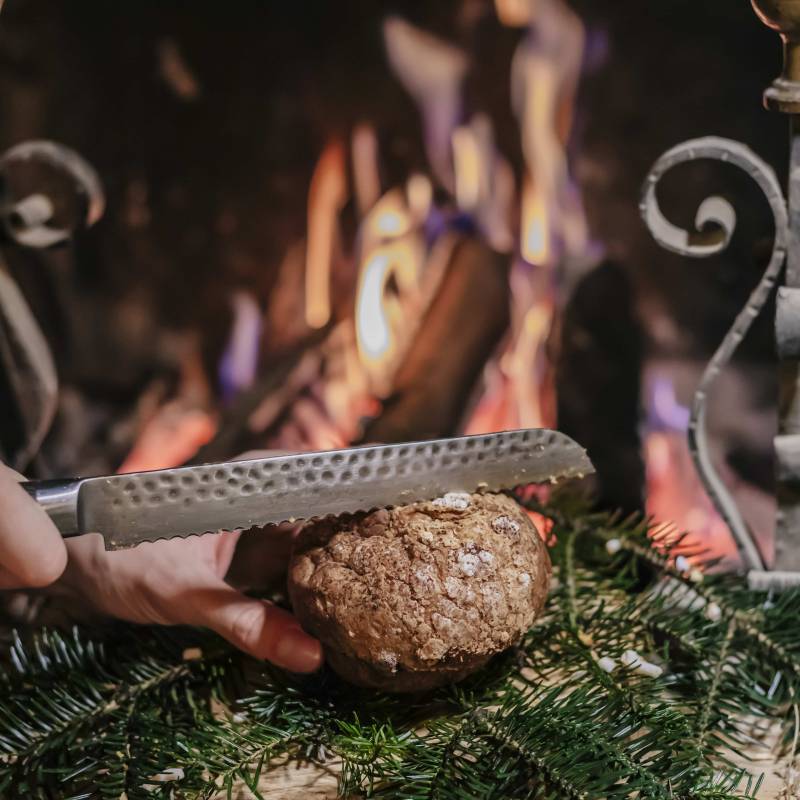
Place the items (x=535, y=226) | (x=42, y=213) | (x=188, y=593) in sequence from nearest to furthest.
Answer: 1. (x=188, y=593)
2. (x=42, y=213)
3. (x=535, y=226)

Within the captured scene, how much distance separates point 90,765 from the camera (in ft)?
Answer: 2.27

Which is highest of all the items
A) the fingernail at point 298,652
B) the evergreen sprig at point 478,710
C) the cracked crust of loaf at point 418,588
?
the cracked crust of loaf at point 418,588

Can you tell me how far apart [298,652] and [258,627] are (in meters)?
0.04

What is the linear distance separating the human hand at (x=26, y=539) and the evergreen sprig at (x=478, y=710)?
6.2 inches

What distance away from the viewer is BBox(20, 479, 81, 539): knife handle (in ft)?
2.19

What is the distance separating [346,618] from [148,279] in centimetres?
68

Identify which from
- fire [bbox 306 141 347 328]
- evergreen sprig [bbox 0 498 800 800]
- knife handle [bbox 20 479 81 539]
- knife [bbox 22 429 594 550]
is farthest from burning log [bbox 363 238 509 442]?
knife handle [bbox 20 479 81 539]

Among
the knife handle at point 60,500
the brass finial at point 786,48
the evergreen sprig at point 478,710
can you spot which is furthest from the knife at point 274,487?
the brass finial at point 786,48

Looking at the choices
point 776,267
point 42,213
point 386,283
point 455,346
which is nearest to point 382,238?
point 386,283

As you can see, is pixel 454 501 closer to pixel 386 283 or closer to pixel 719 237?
pixel 719 237

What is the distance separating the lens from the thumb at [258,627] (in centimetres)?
72

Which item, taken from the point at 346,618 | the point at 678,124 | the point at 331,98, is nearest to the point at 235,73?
the point at 331,98

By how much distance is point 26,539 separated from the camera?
2.09 ft

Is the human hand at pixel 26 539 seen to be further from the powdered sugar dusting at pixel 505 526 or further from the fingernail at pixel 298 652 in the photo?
the powdered sugar dusting at pixel 505 526
